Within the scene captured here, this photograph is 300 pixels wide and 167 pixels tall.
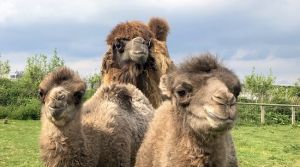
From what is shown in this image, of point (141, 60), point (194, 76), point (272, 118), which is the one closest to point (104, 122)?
point (141, 60)

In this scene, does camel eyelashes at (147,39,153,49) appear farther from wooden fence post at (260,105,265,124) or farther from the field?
wooden fence post at (260,105,265,124)

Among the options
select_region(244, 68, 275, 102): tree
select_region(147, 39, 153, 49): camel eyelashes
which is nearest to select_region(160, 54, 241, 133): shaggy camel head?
select_region(147, 39, 153, 49): camel eyelashes

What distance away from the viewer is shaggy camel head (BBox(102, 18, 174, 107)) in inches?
297

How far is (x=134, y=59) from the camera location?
24.6 feet

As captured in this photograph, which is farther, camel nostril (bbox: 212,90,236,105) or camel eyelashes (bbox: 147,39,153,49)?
camel eyelashes (bbox: 147,39,153,49)

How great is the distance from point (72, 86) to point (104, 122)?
0.88m

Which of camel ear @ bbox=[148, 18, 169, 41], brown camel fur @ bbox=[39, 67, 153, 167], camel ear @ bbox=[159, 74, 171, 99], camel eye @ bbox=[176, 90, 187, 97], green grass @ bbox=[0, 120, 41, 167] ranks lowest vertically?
green grass @ bbox=[0, 120, 41, 167]

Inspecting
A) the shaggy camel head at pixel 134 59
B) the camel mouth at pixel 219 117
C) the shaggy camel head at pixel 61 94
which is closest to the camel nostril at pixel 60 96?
the shaggy camel head at pixel 61 94

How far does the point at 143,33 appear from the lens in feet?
25.3

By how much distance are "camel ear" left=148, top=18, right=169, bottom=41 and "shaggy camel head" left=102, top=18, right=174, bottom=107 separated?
68 cm

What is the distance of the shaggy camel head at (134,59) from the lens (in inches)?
297

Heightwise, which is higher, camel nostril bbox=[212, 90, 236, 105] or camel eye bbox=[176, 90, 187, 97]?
camel eye bbox=[176, 90, 187, 97]

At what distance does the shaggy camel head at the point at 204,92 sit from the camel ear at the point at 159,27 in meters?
3.60

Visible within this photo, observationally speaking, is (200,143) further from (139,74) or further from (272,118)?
(272,118)
